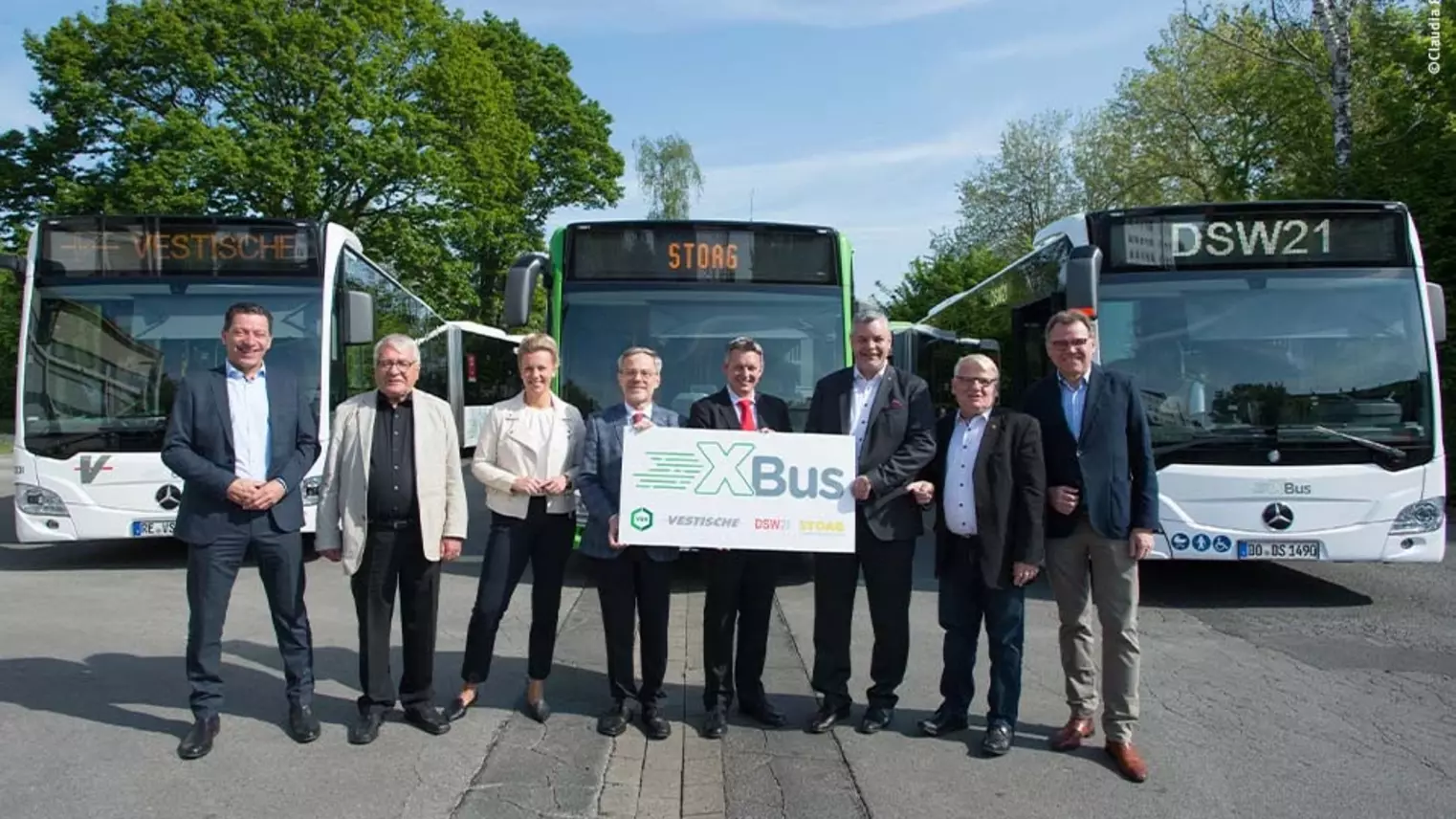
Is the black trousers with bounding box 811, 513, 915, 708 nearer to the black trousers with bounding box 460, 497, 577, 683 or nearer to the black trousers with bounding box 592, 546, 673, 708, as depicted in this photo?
the black trousers with bounding box 592, 546, 673, 708

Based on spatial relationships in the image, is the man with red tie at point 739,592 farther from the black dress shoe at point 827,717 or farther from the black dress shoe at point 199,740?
the black dress shoe at point 199,740

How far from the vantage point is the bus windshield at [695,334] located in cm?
909

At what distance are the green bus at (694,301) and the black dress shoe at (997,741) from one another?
4241mm

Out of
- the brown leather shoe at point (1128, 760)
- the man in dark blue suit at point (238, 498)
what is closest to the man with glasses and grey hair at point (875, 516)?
the brown leather shoe at point (1128, 760)

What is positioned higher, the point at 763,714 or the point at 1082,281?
the point at 1082,281

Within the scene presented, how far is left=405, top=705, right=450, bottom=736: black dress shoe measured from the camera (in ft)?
17.2

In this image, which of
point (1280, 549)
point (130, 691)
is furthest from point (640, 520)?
point (1280, 549)

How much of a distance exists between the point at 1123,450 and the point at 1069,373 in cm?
44

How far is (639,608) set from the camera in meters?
5.44

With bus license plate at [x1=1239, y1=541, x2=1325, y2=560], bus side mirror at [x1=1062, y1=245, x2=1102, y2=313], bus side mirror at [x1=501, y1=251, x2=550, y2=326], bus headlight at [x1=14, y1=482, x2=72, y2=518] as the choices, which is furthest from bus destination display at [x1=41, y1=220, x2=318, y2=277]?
bus license plate at [x1=1239, y1=541, x2=1325, y2=560]

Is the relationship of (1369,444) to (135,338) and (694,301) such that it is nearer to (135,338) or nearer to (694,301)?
(694,301)

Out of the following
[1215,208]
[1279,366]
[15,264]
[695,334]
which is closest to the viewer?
[1279,366]

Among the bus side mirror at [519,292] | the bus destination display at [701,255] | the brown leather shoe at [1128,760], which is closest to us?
the brown leather shoe at [1128,760]

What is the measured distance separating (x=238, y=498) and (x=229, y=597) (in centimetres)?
55
